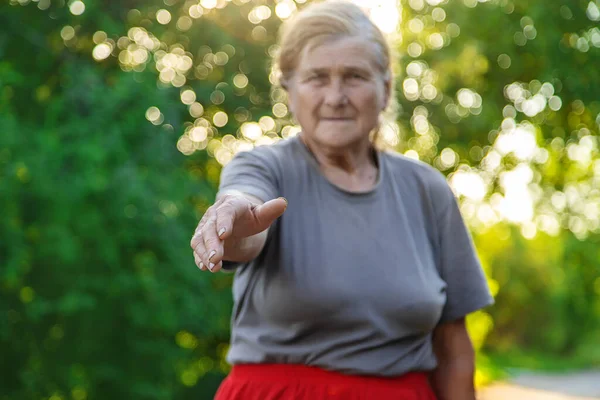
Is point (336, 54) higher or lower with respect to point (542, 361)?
higher

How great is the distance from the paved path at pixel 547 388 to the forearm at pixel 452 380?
12.6 meters

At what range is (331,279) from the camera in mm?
2000

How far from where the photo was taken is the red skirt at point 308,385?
6.75 feet

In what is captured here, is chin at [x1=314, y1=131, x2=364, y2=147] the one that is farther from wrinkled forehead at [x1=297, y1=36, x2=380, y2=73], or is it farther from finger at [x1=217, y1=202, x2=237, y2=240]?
finger at [x1=217, y1=202, x2=237, y2=240]

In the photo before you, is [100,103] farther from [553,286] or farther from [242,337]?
[553,286]

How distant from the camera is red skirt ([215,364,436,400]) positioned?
2.06 m

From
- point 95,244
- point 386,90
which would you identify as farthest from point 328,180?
point 95,244

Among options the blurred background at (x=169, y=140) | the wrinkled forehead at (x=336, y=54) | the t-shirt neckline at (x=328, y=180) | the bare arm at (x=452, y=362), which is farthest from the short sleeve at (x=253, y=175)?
the blurred background at (x=169, y=140)

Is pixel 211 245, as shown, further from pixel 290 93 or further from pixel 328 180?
pixel 290 93

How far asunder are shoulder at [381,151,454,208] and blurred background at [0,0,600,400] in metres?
2.92

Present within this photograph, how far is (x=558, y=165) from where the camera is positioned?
30.8 ft

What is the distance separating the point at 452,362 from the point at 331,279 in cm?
53

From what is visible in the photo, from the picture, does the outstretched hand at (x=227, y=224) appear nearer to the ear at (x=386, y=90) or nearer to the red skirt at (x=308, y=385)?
the red skirt at (x=308, y=385)

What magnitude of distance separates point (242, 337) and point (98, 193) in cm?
400
